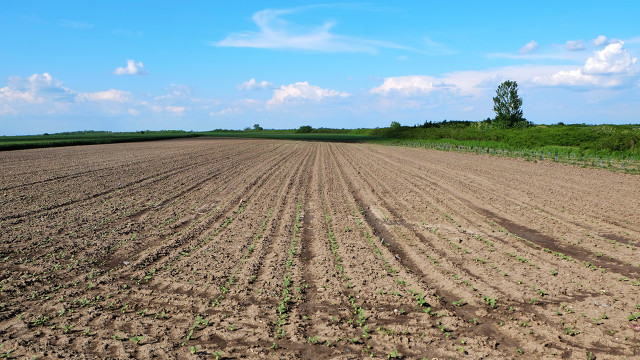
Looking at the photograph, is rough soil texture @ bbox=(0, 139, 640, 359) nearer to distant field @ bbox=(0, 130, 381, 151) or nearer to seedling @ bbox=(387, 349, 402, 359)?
seedling @ bbox=(387, 349, 402, 359)

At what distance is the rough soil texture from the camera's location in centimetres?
509

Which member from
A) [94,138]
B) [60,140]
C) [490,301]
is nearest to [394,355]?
[490,301]

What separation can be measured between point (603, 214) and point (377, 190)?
7.28 m

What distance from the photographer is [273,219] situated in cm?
1134

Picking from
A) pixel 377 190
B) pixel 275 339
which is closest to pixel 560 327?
pixel 275 339

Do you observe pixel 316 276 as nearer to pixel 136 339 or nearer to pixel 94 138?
pixel 136 339

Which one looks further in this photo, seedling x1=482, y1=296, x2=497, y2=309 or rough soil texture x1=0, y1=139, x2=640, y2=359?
Answer: seedling x1=482, y1=296, x2=497, y2=309

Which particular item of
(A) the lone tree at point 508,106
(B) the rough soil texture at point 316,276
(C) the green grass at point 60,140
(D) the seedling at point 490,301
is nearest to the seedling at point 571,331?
(B) the rough soil texture at point 316,276

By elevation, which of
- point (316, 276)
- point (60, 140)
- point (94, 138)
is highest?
point (94, 138)

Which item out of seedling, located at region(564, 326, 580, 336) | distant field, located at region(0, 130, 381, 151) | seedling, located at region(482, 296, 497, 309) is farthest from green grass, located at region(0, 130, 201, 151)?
seedling, located at region(564, 326, 580, 336)

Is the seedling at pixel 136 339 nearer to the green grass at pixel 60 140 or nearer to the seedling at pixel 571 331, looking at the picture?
the seedling at pixel 571 331

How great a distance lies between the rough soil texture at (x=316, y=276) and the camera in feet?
16.7

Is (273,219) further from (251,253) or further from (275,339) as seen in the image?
(275,339)

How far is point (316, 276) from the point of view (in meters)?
7.17
